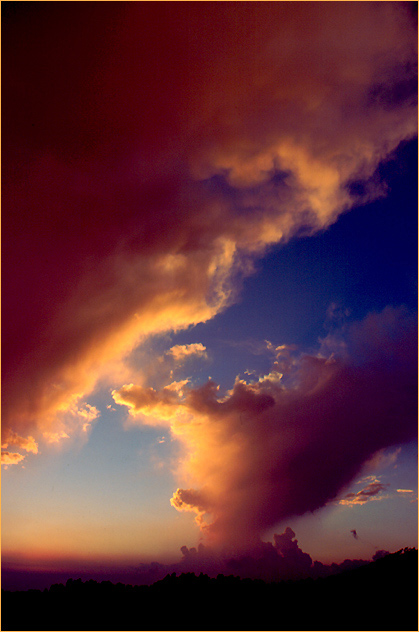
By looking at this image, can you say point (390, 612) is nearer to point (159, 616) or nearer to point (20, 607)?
point (159, 616)

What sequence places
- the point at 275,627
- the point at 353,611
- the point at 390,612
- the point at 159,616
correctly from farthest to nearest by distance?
the point at 159,616, the point at 275,627, the point at 353,611, the point at 390,612

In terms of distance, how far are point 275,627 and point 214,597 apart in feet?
131

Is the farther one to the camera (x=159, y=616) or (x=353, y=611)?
(x=159, y=616)

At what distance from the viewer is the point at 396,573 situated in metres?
103

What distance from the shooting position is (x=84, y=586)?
135625 mm

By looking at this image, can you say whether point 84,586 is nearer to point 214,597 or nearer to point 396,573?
point 214,597

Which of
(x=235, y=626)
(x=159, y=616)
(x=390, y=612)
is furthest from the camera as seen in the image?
(x=159, y=616)

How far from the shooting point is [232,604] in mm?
120812

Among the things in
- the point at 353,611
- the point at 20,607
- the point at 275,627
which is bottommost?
the point at 20,607

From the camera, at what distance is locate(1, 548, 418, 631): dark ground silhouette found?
88812 mm

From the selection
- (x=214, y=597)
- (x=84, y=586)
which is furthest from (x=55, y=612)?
(x=214, y=597)

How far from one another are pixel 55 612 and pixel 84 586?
13354mm

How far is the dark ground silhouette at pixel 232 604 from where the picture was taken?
8881 cm

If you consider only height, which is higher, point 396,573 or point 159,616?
point 396,573
